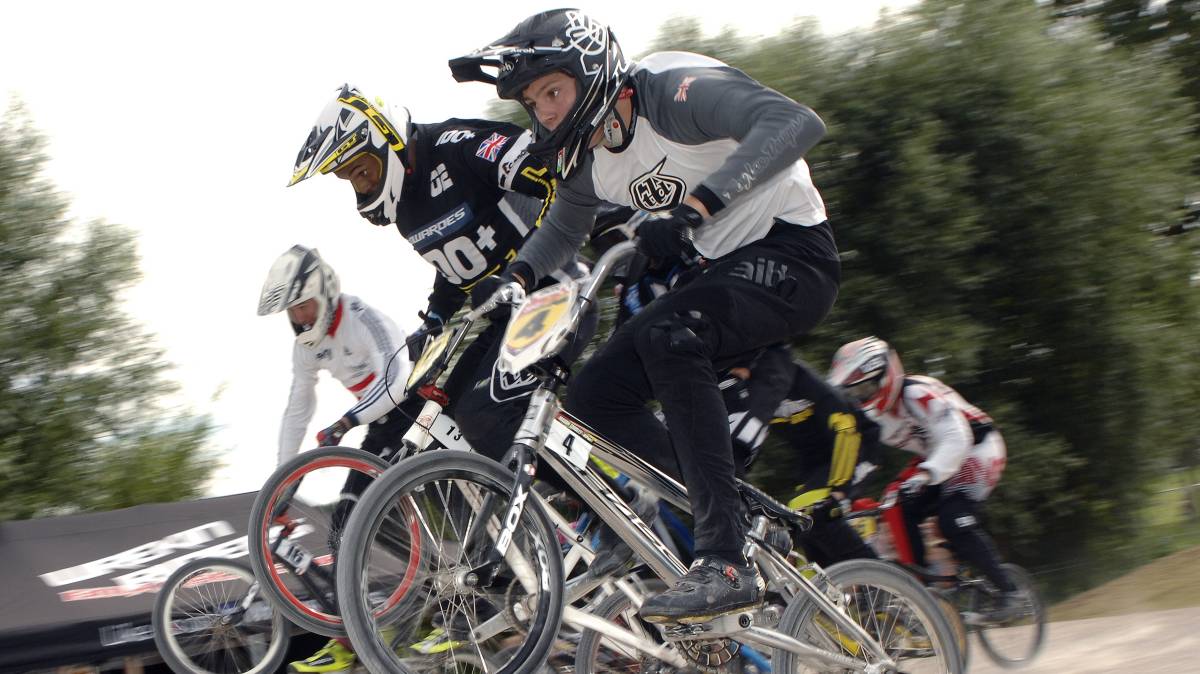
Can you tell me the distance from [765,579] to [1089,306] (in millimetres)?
5968

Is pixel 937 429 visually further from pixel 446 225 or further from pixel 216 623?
pixel 216 623

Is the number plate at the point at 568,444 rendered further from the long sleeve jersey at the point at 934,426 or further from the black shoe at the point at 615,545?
the long sleeve jersey at the point at 934,426

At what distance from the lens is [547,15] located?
3.63 metres

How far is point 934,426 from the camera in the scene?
6.49 meters

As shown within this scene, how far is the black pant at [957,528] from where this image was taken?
6.39 meters

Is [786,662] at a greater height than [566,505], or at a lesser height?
lesser

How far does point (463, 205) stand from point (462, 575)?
1973 millimetres

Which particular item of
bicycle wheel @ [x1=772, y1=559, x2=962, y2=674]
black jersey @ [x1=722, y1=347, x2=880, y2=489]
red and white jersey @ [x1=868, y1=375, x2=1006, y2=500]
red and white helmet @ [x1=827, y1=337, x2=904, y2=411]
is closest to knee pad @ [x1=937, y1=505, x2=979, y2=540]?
red and white jersey @ [x1=868, y1=375, x2=1006, y2=500]

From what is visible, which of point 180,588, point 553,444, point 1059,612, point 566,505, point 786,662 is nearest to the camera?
point 553,444

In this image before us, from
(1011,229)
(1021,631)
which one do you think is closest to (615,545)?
(1021,631)

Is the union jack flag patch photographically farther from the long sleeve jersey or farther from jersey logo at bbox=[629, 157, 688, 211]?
the long sleeve jersey

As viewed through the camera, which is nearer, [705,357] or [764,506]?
[705,357]

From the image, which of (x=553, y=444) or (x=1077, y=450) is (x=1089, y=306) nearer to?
(x=1077, y=450)

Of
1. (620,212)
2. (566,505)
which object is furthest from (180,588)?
(620,212)
